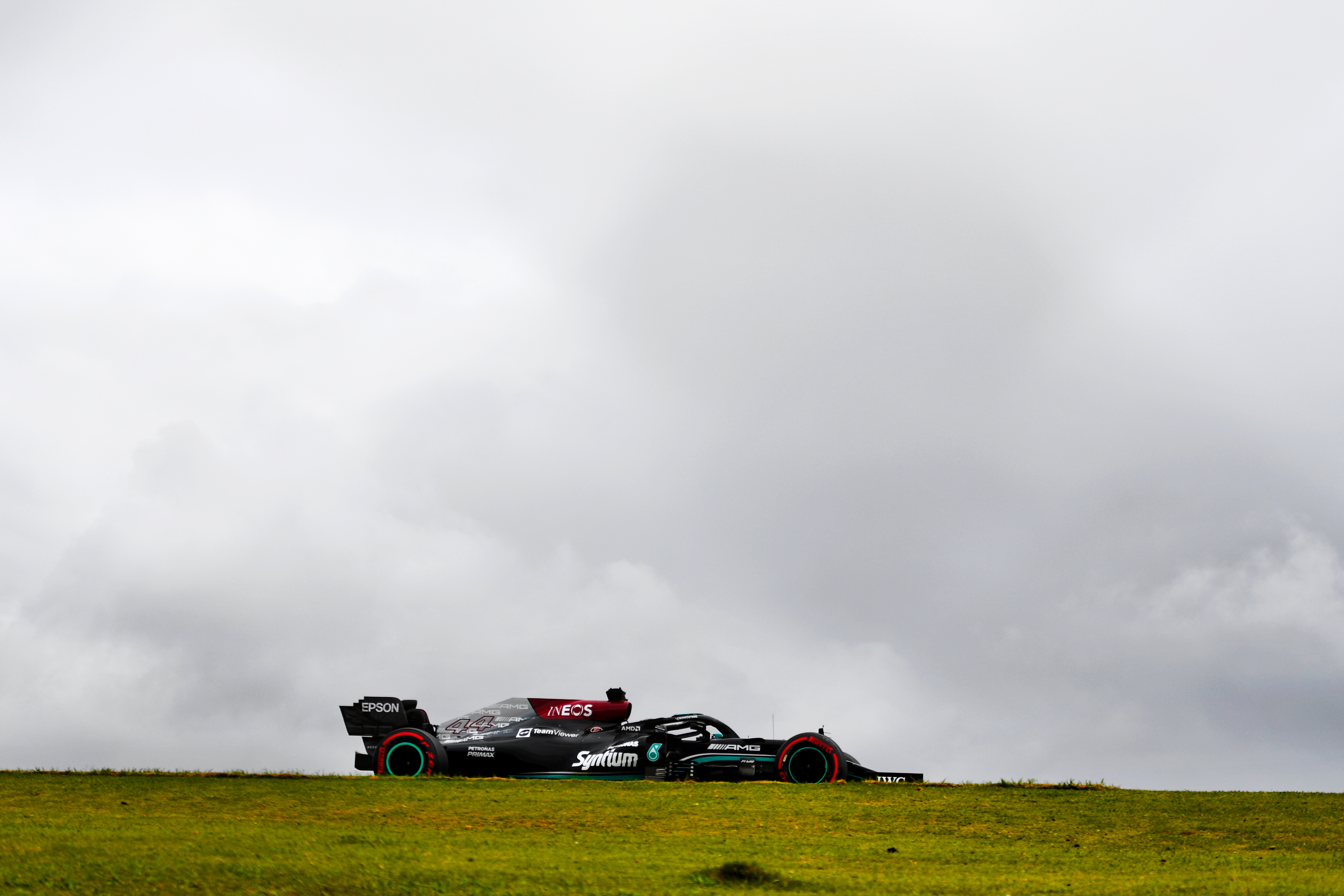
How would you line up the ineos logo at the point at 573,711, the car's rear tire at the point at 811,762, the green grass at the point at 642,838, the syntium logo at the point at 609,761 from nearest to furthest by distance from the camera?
1. the green grass at the point at 642,838
2. the car's rear tire at the point at 811,762
3. the syntium logo at the point at 609,761
4. the ineos logo at the point at 573,711

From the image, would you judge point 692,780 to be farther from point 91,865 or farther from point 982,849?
point 91,865

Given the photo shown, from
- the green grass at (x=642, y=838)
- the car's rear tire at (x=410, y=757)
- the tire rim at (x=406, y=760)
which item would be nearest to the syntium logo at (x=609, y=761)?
the green grass at (x=642, y=838)

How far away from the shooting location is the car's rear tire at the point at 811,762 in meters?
21.1

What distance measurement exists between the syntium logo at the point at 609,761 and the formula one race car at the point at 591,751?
0.05ft

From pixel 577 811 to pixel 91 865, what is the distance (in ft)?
24.8

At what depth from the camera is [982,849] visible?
14.3m

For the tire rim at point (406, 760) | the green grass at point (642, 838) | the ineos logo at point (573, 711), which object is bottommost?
the green grass at point (642, 838)

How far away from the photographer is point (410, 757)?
21.8 metres

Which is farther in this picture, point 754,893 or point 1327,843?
point 1327,843

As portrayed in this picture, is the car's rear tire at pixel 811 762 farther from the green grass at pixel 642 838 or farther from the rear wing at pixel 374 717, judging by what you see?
the rear wing at pixel 374 717

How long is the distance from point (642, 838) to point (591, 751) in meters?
8.17

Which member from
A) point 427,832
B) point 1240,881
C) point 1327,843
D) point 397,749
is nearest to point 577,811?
point 427,832

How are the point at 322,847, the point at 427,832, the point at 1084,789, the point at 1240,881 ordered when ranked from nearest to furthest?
1. the point at 1240,881
2. the point at 322,847
3. the point at 427,832
4. the point at 1084,789

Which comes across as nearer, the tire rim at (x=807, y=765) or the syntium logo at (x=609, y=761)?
the tire rim at (x=807, y=765)
